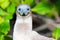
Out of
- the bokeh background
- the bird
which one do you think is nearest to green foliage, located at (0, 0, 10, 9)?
the bokeh background

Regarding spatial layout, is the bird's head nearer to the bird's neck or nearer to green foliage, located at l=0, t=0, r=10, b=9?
the bird's neck

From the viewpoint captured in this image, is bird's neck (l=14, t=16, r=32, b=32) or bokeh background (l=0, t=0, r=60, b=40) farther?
bokeh background (l=0, t=0, r=60, b=40)

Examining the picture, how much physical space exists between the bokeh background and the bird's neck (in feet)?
0.87

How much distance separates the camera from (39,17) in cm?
323

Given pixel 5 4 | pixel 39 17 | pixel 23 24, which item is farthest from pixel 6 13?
pixel 39 17

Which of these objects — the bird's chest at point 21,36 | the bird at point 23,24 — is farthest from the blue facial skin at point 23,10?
the bird's chest at point 21,36

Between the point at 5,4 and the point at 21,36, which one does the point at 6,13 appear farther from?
the point at 21,36

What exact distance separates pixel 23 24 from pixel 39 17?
2.96 ft

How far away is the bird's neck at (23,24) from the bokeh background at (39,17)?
0.27 m

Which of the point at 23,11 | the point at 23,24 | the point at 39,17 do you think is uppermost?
the point at 23,11

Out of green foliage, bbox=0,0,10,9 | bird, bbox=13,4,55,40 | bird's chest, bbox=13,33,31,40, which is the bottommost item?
bird's chest, bbox=13,33,31,40

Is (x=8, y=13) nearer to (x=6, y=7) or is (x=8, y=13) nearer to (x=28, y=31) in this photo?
(x=6, y=7)

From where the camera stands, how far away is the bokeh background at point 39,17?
265 cm

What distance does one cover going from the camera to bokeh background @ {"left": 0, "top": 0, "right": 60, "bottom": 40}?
2646 millimetres
